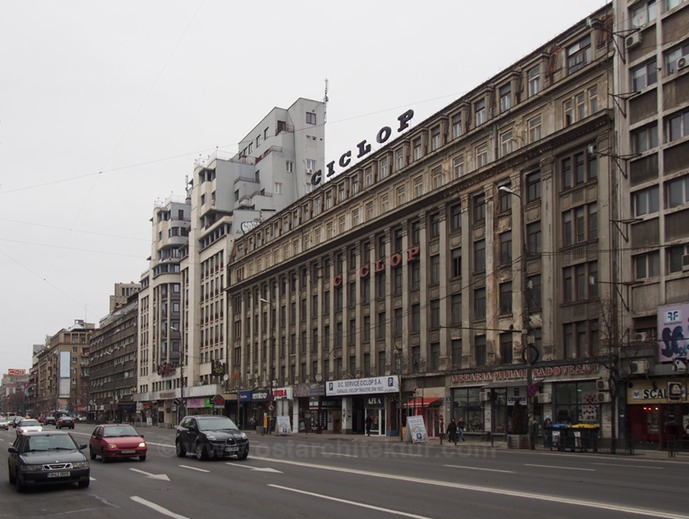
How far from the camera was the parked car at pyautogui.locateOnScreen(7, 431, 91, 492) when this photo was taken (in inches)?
730

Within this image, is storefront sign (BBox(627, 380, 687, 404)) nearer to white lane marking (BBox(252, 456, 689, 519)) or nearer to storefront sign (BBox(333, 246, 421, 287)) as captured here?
white lane marking (BBox(252, 456, 689, 519))

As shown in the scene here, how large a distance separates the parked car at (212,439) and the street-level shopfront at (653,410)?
62.7ft

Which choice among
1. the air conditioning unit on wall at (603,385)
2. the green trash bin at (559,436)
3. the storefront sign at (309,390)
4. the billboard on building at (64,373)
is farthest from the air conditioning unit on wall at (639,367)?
the billboard on building at (64,373)

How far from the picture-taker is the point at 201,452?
27547mm

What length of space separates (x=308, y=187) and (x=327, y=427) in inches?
1372

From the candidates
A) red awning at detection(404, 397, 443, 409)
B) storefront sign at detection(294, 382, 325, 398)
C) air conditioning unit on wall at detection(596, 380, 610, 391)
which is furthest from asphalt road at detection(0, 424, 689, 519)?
storefront sign at detection(294, 382, 325, 398)

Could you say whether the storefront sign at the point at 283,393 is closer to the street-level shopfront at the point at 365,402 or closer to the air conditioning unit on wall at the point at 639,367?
the street-level shopfront at the point at 365,402

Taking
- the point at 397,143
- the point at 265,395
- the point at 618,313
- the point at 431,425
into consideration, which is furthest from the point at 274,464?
the point at 265,395

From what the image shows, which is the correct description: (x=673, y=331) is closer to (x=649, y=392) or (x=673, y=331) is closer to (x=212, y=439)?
(x=649, y=392)

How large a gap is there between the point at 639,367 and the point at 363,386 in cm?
2660

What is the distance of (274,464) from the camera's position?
25344 millimetres

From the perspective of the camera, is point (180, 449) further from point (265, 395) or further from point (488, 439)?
point (265, 395)

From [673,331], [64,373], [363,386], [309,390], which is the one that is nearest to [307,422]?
[309,390]

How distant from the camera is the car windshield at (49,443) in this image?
1970 centimetres
